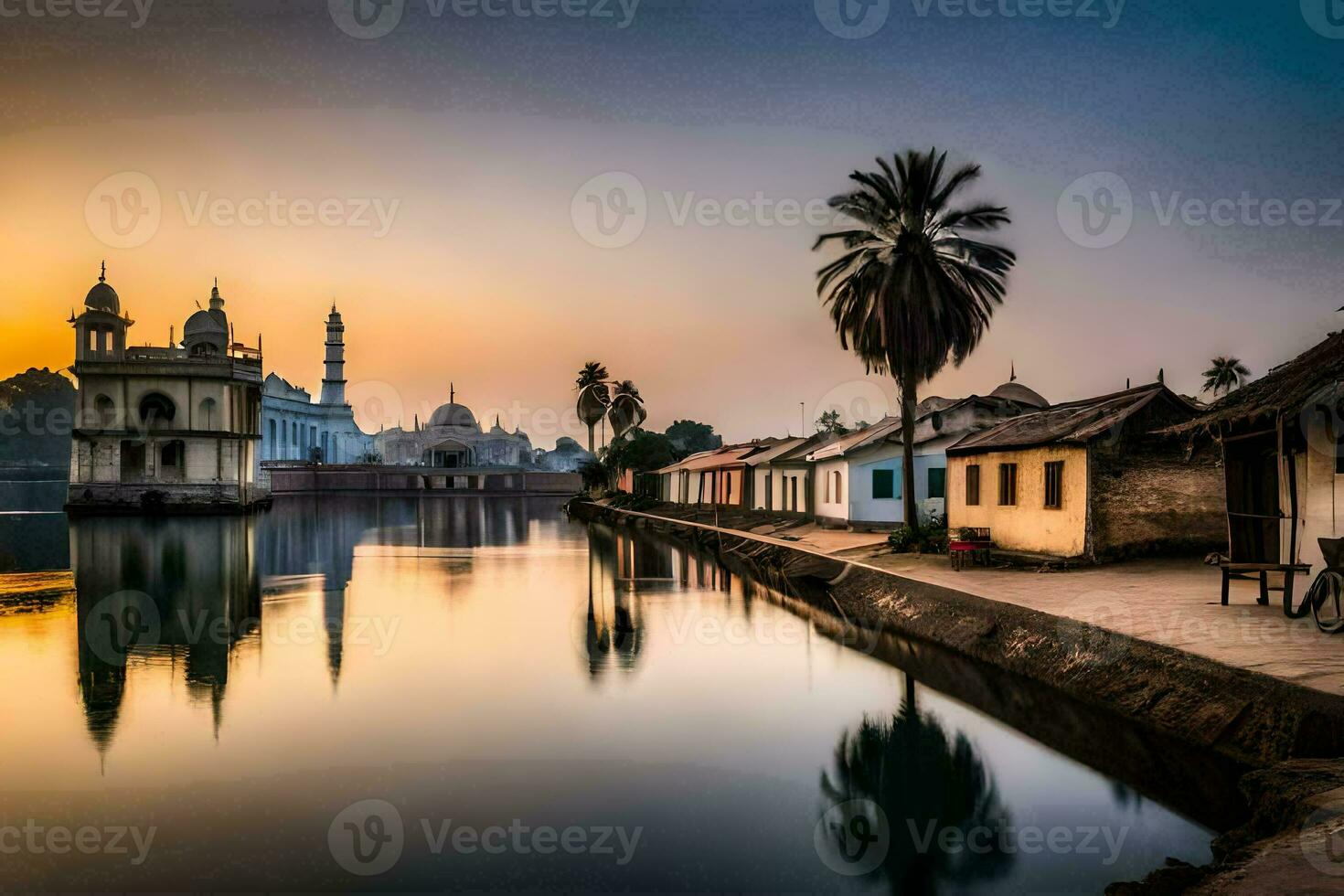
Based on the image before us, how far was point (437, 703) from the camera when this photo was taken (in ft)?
45.4

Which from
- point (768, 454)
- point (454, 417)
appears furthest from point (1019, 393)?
point (454, 417)

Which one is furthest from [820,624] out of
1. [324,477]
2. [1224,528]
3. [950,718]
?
[324,477]

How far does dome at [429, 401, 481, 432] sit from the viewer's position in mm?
148000

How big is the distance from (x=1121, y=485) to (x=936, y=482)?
1396 cm

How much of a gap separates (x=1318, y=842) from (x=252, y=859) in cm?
858

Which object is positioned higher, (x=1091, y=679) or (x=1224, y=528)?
(x=1224, y=528)

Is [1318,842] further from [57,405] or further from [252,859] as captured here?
[57,405]

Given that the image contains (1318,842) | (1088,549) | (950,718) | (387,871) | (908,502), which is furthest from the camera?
(908,502)

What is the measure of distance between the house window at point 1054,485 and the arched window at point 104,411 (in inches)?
2542

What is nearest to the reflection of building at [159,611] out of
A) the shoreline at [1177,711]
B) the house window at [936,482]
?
the shoreline at [1177,711]
